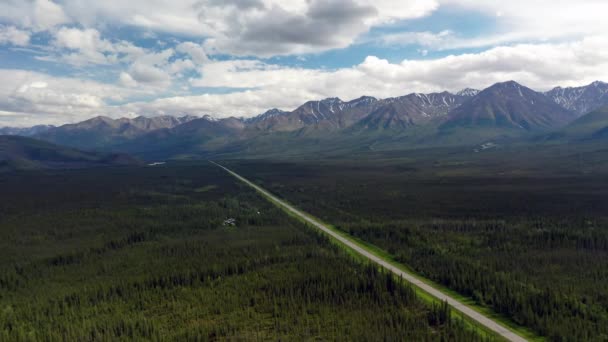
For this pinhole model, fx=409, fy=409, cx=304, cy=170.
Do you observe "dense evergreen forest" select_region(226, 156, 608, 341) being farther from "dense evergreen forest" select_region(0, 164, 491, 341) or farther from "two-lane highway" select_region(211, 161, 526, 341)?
"dense evergreen forest" select_region(0, 164, 491, 341)

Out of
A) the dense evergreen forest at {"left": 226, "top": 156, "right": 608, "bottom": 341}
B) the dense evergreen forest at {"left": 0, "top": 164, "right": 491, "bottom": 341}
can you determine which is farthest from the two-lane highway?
the dense evergreen forest at {"left": 0, "top": 164, "right": 491, "bottom": 341}

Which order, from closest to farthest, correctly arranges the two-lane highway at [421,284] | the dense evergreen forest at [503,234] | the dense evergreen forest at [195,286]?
the two-lane highway at [421,284]
the dense evergreen forest at [195,286]
the dense evergreen forest at [503,234]

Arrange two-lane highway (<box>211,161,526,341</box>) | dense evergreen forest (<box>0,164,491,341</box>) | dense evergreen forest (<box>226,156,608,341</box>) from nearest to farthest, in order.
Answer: two-lane highway (<box>211,161,526,341</box>)
dense evergreen forest (<box>0,164,491,341</box>)
dense evergreen forest (<box>226,156,608,341</box>)

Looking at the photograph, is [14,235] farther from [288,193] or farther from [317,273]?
[288,193]

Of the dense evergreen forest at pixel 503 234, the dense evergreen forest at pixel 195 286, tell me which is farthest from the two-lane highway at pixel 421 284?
the dense evergreen forest at pixel 195 286

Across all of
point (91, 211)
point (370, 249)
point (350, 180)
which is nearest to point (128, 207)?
point (91, 211)

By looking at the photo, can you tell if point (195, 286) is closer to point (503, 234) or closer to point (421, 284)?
point (421, 284)

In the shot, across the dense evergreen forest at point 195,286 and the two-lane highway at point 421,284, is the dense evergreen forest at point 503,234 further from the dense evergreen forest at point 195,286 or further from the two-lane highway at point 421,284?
the dense evergreen forest at point 195,286
